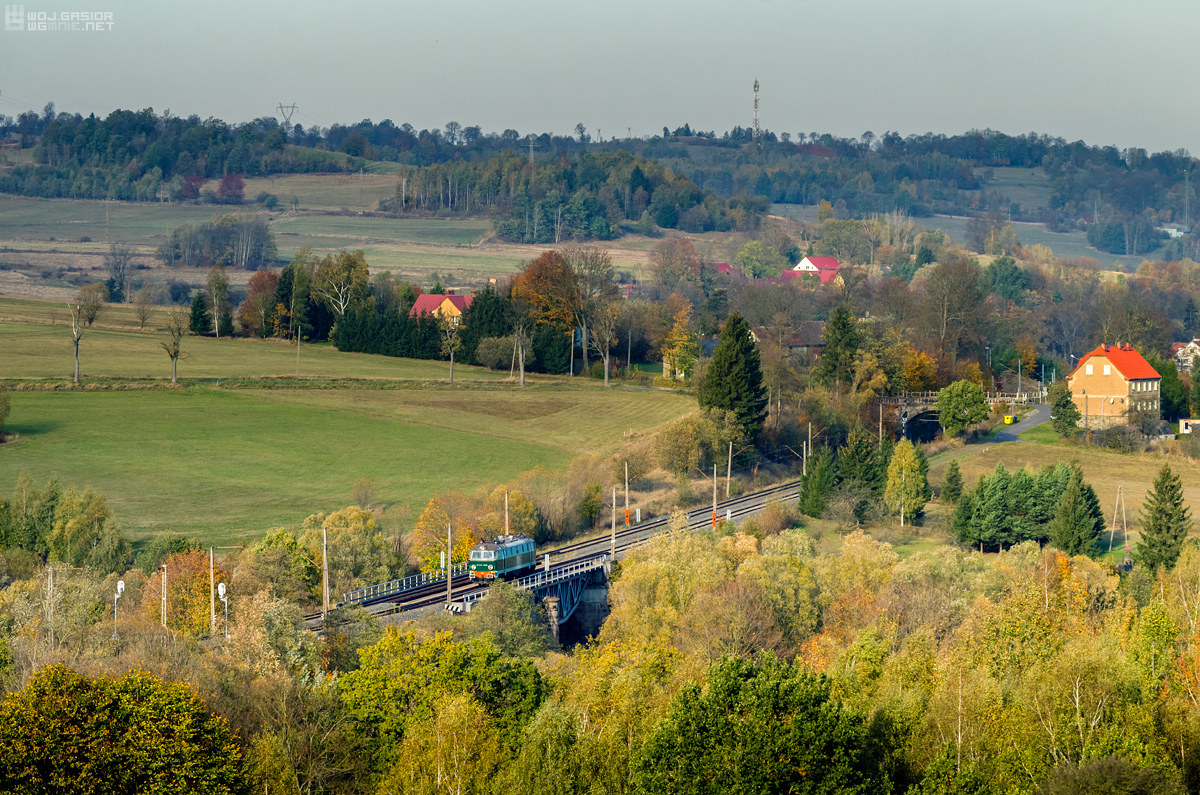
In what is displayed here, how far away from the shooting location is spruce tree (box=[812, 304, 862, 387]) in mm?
95000

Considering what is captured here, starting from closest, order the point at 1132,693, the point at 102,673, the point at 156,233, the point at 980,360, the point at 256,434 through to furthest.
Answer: the point at 102,673 → the point at 1132,693 → the point at 256,434 → the point at 980,360 → the point at 156,233

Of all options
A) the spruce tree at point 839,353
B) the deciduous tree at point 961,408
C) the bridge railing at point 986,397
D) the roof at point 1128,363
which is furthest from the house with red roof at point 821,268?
the deciduous tree at point 961,408

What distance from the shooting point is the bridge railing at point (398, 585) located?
5266 cm

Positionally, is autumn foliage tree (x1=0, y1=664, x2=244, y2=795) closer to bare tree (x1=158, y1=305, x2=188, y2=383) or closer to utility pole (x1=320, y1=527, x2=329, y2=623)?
utility pole (x1=320, y1=527, x2=329, y2=623)

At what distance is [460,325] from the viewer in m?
107

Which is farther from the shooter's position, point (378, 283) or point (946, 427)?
point (378, 283)

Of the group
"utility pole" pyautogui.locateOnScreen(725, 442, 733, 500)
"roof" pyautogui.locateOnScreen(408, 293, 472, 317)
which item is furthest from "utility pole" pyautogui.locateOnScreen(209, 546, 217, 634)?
"roof" pyautogui.locateOnScreen(408, 293, 472, 317)

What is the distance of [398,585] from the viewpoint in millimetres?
55344

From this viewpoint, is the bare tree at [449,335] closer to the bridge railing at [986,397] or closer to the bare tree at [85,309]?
the bare tree at [85,309]

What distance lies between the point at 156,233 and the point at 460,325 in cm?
9765

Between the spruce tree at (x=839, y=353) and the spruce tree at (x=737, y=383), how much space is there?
417 inches

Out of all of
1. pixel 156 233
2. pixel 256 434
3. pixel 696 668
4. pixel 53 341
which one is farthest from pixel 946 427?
pixel 156 233

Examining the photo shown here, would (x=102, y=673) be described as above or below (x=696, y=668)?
above

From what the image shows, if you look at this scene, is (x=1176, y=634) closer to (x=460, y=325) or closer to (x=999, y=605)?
(x=999, y=605)
